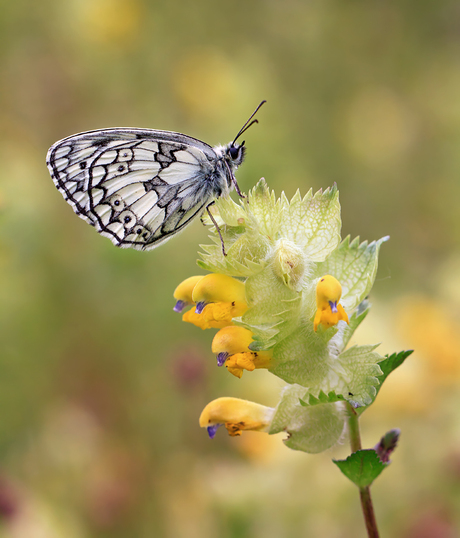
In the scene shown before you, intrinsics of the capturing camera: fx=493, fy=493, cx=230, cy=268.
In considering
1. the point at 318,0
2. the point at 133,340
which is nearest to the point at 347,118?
the point at 318,0

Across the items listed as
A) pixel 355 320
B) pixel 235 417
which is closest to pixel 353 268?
pixel 355 320

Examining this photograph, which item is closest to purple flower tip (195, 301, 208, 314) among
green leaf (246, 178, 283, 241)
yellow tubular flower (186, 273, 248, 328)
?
yellow tubular flower (186, 273, 248, 328)

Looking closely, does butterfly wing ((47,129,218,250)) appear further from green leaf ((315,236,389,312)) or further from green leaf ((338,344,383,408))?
green leaf ((338,344,383,408))

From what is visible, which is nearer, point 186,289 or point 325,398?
point 325,398

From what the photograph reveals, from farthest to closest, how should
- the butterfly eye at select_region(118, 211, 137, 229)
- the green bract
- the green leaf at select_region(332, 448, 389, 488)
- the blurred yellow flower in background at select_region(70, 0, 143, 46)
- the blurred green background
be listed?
the blurred yellow flower in background at select_region(70, 0, 143, 46), the blurred green background, the butterfly eye at select_region(118, 211, 137, 229), the green bract, the green leaf at select_region(332, 448, 389, 488)

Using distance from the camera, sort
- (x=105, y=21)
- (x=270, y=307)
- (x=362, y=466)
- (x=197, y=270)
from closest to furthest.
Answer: (x=362, y=466) < (x=270, y=307) < (x=197, y=270) < (x=105, y=21)

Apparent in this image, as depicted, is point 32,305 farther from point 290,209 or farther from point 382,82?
point 382,82

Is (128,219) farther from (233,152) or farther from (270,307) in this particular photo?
(270,307)
